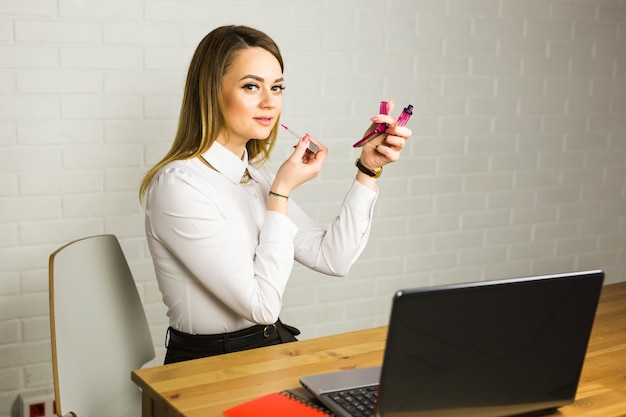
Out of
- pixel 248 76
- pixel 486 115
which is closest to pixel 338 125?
pixel 486 115

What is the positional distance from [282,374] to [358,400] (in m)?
0.23

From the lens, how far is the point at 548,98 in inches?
149

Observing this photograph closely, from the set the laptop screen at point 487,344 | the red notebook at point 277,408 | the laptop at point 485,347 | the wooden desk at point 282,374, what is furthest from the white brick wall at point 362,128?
the laptop screen at point 487,344

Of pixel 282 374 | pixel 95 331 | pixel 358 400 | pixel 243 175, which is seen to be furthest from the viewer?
pixel 243 175

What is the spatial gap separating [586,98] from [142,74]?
2.19 metres

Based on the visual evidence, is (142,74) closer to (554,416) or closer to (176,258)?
(176,258)

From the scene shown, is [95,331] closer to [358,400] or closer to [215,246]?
[215,246]

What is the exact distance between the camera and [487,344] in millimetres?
1281

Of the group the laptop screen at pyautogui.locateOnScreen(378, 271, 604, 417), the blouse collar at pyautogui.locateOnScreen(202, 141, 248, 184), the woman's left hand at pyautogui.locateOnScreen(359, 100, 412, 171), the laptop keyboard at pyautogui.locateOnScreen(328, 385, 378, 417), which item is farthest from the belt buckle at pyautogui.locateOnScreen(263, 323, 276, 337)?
the laptop screen at pyautogui.locateOnScreen(378, 271, 604, 417)

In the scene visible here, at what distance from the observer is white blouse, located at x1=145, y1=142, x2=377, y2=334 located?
1956mm

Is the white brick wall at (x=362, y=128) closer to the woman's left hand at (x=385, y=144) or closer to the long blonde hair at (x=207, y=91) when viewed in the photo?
the long blonde hair at (x=207, y=91)

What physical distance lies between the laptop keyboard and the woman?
0.52 m

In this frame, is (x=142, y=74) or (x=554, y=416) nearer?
(x=554, y=416)

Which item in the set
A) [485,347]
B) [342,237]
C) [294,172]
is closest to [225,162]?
[294,172]
